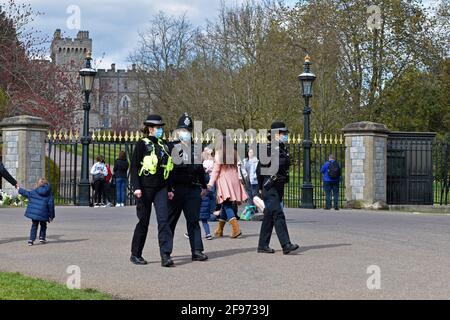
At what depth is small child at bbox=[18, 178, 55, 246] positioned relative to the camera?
11.6 m

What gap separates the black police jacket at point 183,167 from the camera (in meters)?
9.89

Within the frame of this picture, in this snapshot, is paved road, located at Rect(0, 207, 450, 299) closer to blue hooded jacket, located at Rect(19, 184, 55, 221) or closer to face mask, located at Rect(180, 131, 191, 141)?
blue hooded jacket, located at Rect(19, 184, 55, 221)

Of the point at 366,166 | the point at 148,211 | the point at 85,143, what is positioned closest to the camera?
the point at 148,211

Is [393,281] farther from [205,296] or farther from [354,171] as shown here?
[354,171]

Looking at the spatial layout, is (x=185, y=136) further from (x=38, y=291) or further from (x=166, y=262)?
(x=38, y=291)

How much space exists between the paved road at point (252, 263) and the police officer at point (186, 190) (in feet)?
1.06

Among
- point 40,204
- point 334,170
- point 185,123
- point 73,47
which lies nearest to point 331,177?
point 334,170

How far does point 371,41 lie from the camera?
3603cm

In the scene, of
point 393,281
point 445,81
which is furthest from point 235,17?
point 393,281

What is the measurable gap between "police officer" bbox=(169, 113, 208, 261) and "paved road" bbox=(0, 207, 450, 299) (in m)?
0.32

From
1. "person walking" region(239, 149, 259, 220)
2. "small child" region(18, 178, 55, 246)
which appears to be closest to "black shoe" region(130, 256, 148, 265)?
"small child" region(18, 178, 55, 246)

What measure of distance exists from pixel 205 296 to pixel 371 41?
30352 millimetres

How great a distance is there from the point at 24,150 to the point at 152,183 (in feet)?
45.3

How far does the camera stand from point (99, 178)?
22281mm
